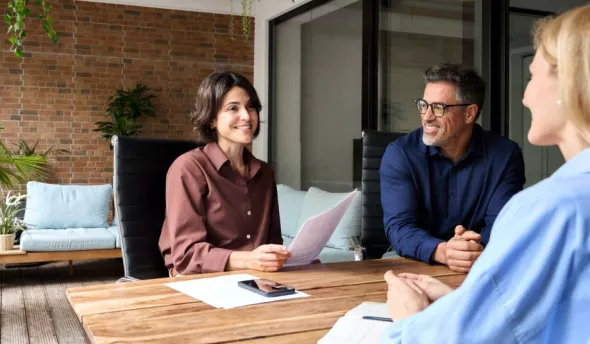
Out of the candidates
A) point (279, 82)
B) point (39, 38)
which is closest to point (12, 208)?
point (39, 38)

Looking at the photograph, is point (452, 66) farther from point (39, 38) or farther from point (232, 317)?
point (39, 38)

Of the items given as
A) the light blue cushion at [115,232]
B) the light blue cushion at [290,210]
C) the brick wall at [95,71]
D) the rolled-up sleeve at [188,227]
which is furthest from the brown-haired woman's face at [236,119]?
the brick wall at [95,71]

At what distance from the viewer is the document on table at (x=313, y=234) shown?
166 cm

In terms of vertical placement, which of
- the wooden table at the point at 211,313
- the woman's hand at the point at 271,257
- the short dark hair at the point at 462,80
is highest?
the short dark hair at the point at 462,80

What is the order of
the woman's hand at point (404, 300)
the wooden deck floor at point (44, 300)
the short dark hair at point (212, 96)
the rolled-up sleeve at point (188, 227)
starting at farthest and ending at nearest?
the wooden deck floor at point (44, 300)
the short dark hair at point (212, 96)
the rolled-up sleeve at point (188, 227)
the woman's hand at point (404, 300)

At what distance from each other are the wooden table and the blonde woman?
1.52 feet

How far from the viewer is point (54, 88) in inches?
279

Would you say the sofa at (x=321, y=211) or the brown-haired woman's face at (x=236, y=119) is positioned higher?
the brown-haired woman's face at (x=236, y=119)

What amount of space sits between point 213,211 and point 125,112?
542 centimetres

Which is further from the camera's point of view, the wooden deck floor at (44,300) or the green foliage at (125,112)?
the green foliage at (125,112)

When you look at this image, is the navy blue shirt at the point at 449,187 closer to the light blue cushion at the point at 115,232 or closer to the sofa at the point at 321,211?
the sofa at the point at 321,211

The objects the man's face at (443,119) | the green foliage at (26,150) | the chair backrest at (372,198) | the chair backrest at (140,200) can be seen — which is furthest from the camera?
the green foliage at (26,150)

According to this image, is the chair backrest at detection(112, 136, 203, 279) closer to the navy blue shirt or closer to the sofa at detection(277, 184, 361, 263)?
the navy blue shirt

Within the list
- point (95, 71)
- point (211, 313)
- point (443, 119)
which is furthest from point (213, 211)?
point (95, 71)
